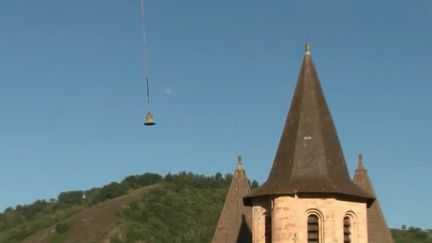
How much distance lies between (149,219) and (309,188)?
8202 centimetres

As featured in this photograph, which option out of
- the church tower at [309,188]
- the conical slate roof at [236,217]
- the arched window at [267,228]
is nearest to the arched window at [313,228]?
the church tower at [309,188]

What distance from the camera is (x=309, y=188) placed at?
28.2 meters

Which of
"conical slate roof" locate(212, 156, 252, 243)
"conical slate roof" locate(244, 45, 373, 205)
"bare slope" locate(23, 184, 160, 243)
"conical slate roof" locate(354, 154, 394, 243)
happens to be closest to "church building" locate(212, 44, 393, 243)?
"conical slate roof" locate(244, 45, 373, 205)

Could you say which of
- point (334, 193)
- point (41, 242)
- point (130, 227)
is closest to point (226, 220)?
point (334, 193)

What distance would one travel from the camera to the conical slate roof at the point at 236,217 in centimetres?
3556

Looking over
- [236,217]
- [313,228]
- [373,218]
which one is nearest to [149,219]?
[236,217]

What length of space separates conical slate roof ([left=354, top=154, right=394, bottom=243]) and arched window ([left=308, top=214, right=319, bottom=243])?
6291mm

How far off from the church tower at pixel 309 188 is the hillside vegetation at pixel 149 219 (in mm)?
41040

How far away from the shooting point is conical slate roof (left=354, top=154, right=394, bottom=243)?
3428 centimetres

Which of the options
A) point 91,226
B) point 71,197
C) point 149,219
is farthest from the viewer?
point 71,197

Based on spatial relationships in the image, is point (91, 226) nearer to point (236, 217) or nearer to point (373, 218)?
point (236, 217)

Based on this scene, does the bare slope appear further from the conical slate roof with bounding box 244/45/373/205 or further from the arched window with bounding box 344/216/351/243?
the arched window with bounding box 344/216/351/243

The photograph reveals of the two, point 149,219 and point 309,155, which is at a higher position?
point 309,155

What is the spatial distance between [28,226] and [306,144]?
112 m
